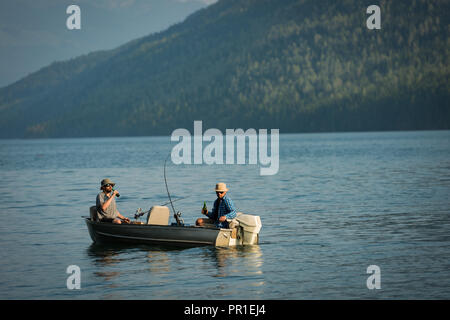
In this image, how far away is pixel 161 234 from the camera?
22.3 m

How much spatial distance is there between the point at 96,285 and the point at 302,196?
24.3m

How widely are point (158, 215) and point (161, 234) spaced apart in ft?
2.49

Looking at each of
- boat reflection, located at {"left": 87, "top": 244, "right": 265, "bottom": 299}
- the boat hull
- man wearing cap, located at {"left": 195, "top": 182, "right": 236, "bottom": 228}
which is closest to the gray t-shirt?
the boat hull

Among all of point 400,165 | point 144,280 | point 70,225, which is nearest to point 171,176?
point 400,165

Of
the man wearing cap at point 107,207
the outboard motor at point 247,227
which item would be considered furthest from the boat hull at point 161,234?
the outboard motor at point 247,227

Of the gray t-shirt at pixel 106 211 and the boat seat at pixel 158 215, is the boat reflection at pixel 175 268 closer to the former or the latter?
the boat seat at pixel 158 215

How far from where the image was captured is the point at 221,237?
848 inches

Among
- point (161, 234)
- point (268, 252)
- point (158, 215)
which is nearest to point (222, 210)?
point (268, 252)

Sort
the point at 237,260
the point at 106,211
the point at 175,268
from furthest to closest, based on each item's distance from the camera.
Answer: the point at 106,211, the point at 237,260, the point at 175,268

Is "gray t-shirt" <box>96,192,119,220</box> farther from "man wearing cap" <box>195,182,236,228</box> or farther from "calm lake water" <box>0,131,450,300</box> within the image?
"man wearing cap" <box>195,182,236,228</box>

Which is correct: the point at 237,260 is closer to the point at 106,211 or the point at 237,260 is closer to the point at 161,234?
the point at 161,234

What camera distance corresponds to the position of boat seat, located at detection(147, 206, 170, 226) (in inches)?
894

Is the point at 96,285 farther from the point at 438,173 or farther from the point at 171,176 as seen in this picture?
the point at 171,176

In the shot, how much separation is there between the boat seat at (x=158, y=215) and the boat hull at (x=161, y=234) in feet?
1.75
